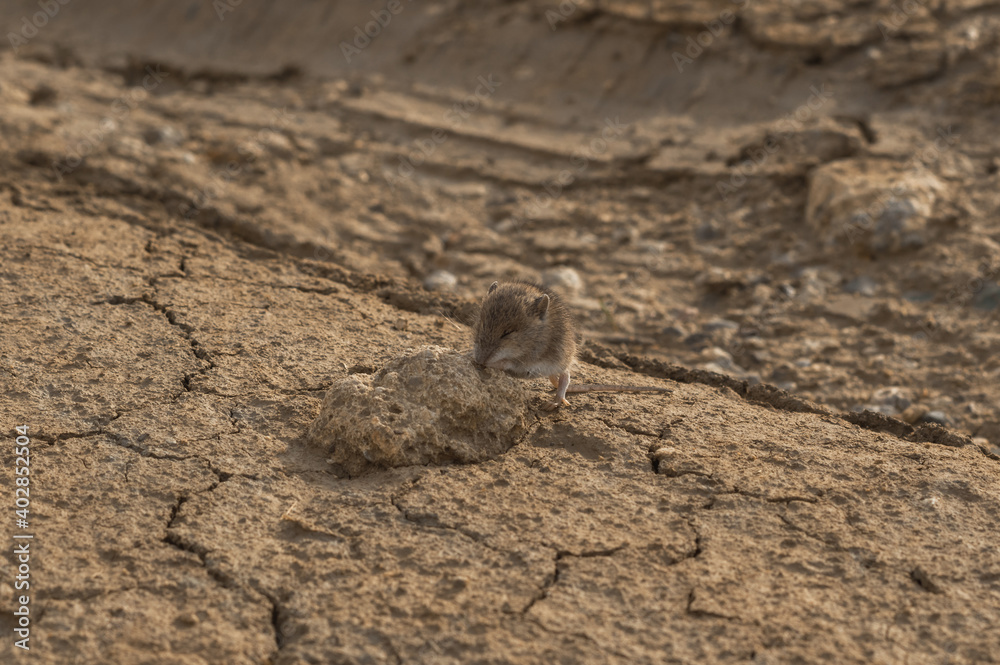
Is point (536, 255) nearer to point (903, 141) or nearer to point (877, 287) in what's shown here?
point (877, 287)

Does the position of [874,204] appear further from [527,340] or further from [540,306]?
[527,340]

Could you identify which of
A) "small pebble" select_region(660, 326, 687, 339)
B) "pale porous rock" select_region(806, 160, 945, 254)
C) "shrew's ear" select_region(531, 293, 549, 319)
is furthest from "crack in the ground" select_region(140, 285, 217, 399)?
"pale porous rock" select_region(806, 160, 945, 254)

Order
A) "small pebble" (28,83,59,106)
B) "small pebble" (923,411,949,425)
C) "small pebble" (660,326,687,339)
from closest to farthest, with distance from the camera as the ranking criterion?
"small pebble" (923,411,949,425), "small pebble" (660,326,687,339), "small pebble" (28,83,59,106)

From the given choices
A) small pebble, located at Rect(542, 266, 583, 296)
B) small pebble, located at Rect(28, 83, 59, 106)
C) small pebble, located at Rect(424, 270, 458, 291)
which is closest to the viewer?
small pebble, located at Rect(424, 270, 458, 291)

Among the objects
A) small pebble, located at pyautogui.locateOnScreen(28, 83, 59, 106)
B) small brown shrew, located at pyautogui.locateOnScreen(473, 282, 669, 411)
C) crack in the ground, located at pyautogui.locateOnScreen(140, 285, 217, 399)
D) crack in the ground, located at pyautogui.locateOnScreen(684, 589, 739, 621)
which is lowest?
crack in the ground, located at pyautogui.locateOnScreen(684, 589, 739, 621)

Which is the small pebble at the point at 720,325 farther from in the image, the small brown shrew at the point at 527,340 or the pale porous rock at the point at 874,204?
the small brown shrew at the point at 527,340

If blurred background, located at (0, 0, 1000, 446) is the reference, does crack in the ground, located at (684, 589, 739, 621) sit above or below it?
below

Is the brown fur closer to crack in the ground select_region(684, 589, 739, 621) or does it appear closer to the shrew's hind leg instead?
the shrew's hind leg
